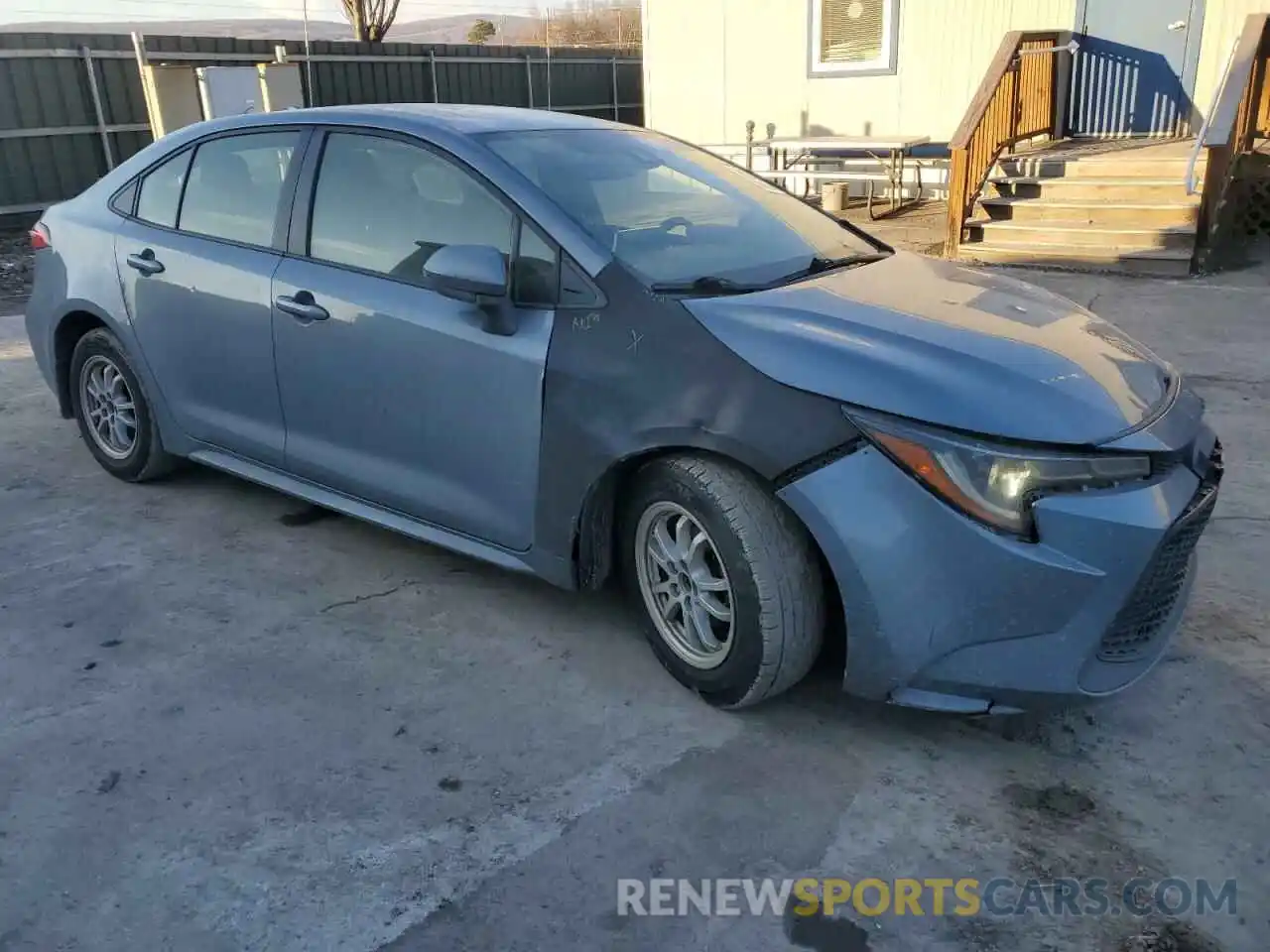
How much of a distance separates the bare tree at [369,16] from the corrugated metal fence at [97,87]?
598cm

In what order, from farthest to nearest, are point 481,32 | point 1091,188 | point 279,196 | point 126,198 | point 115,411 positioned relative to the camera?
point 481,32 < point 1091,188 < point 115,411 < point 126,198 < point 279,196

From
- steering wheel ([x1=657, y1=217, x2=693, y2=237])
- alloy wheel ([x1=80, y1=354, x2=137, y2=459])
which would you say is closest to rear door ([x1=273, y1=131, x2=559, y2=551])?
steering wheel ([x1=657, y1=217, x2=693, y2=237])

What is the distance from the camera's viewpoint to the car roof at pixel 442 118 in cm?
349

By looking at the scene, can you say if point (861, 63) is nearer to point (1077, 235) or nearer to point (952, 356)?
point (1077, 235)

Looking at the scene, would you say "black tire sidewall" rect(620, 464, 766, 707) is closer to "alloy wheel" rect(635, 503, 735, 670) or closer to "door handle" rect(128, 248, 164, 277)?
"alloy wheel" rect(635, 503, 735, 670)

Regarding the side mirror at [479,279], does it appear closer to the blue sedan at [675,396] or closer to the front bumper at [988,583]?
the blue sedan at [675,396]

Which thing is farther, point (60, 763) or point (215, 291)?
point (215, 291)

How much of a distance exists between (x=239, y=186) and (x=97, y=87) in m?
12.5

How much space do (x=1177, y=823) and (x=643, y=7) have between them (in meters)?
14.0

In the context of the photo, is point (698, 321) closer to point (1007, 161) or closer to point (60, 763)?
point (60, 763)

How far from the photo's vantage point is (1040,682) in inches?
99.0

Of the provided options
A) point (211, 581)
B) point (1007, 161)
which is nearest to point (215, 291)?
point (211, 581)

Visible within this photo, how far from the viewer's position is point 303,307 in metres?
3.59

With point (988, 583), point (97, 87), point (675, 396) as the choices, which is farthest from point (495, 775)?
point (97, 87)
